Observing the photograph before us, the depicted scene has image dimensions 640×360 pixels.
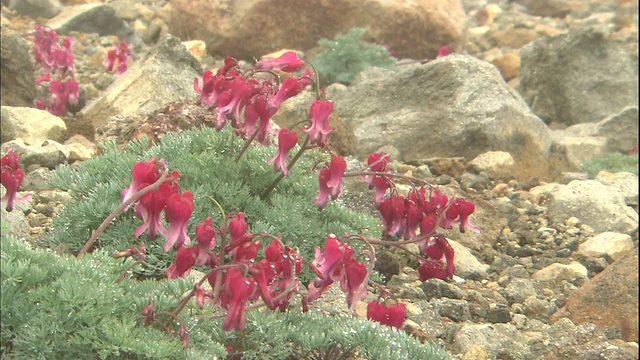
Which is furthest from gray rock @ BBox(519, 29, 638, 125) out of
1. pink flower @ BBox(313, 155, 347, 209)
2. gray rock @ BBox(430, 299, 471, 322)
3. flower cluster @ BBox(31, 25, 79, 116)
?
pink flower @ BBox(313, 155, 347, 209)

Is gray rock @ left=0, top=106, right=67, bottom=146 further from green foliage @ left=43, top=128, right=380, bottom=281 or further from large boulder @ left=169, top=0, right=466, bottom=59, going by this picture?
large boulder @ left=169, top=0, right=466, bottom=59

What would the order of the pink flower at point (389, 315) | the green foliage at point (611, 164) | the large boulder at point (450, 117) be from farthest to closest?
the green foliage at point (611, 164)
the large boulder at point (450, 117)
the pink flower at point (389, 315)

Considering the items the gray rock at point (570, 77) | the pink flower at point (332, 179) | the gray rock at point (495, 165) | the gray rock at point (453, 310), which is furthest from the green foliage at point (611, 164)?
the pink flower at point (332, 179)

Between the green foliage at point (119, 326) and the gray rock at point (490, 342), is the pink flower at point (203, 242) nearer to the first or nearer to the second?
the green foliage at point (119, 326)

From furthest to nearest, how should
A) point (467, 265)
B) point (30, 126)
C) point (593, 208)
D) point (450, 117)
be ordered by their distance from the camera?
point (450, 117) < point (30, 126) < point (593, 208) < point (467, 265)

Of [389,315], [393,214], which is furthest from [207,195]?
[389,315]

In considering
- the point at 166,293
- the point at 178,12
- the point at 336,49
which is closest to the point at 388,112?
the point at 336,49

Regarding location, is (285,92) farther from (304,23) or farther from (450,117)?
(304,23)
